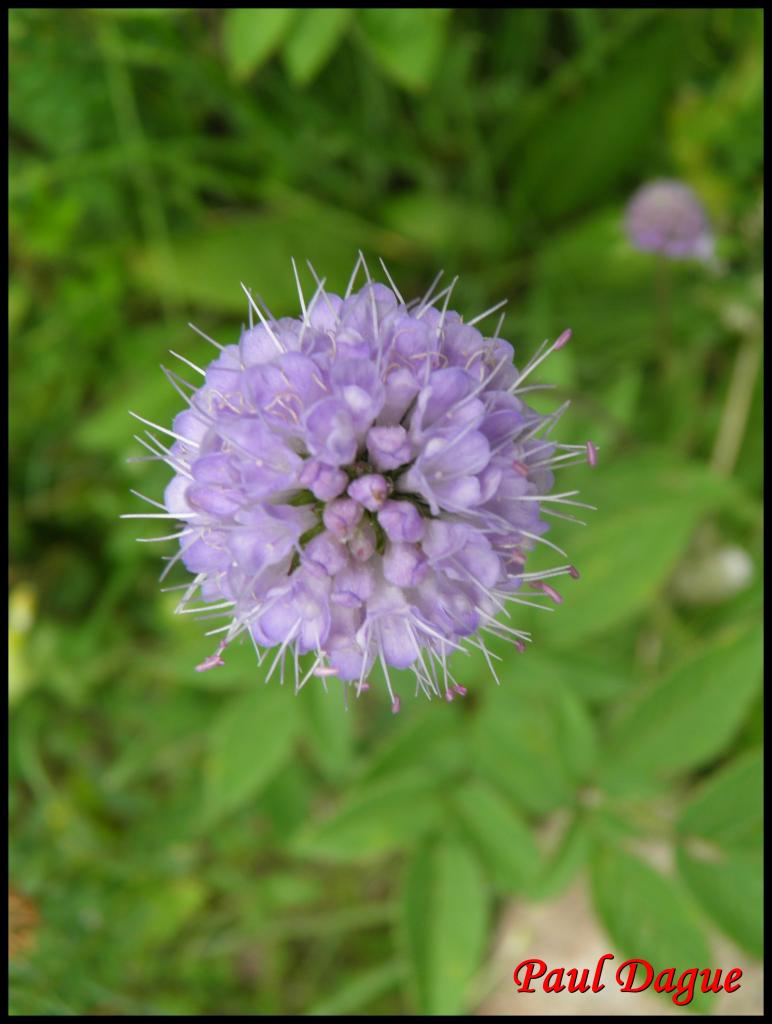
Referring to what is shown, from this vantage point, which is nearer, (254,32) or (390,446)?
(390,446)

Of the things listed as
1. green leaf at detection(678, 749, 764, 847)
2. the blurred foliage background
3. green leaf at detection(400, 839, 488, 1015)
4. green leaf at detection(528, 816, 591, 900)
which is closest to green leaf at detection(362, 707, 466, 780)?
the blurred foliage background

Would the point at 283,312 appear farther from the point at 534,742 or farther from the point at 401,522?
the point at 401,522

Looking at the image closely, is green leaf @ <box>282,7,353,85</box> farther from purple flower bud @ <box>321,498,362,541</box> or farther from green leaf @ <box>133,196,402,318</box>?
purple flower bud @ <box>321,498,362,541</box>

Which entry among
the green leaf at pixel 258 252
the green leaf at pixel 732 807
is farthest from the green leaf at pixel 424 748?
the green leaf at pixel 258 252

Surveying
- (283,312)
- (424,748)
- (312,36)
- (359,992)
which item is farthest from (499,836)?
(312,36)

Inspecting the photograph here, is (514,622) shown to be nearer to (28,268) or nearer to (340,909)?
(340,909)

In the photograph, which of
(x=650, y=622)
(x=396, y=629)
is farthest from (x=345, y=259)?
(x=396, y=629)
